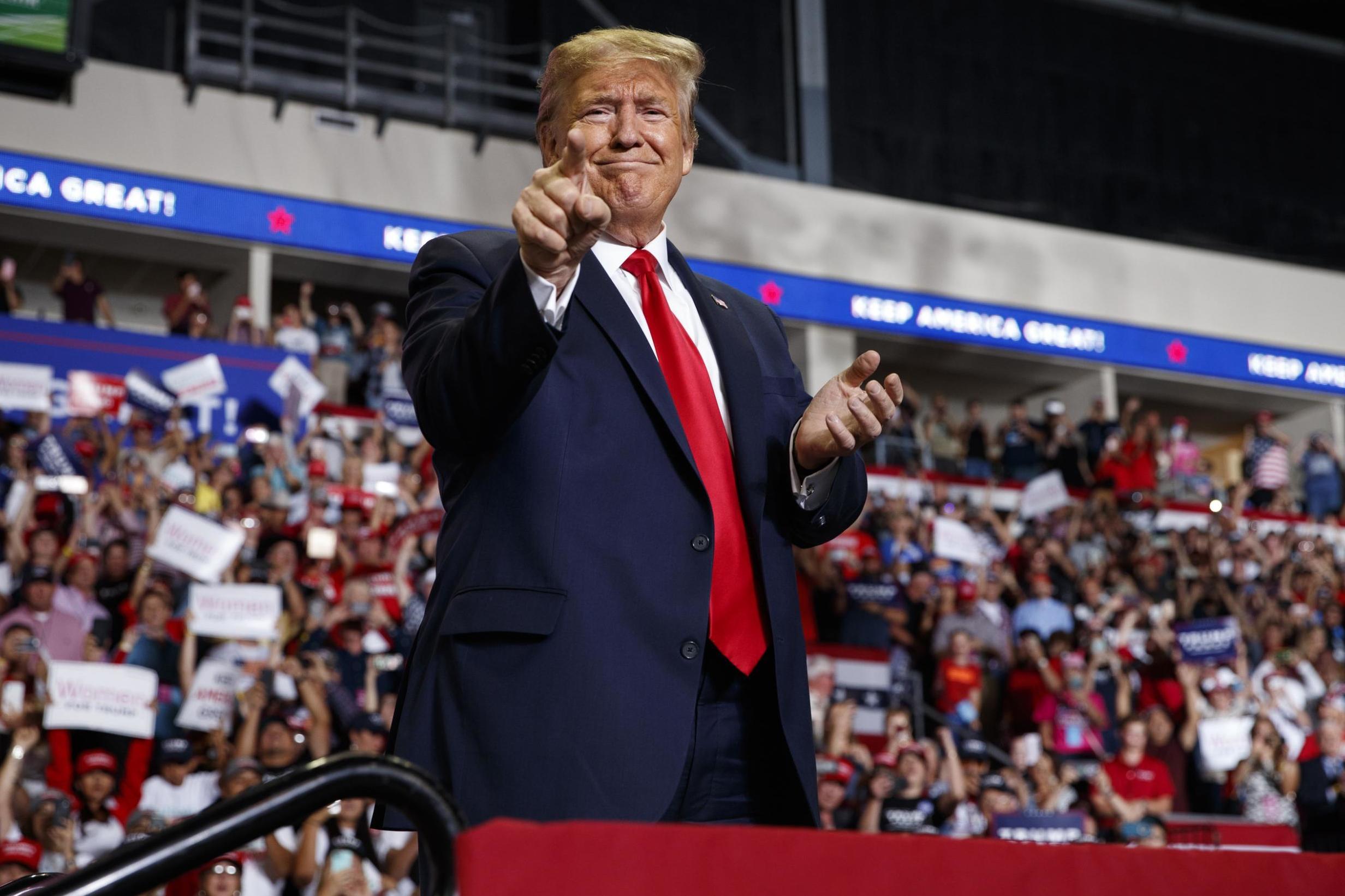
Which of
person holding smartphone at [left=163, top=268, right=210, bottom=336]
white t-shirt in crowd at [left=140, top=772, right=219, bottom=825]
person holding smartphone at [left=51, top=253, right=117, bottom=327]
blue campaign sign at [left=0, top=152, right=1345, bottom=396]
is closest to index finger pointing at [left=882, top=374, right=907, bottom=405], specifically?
white t-shirt in crowd at [left=140, top=772, right=219, bottom=825]

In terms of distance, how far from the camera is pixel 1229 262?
1631 centimetres

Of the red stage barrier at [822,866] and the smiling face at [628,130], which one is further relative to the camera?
the smiling face at [628,130]

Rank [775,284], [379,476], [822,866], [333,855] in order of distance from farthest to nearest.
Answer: [775,284]
[379,476]
[333,855]
[822,866]

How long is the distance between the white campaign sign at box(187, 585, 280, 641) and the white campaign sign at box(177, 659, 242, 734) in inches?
7.8

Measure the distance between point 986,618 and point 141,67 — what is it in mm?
8160

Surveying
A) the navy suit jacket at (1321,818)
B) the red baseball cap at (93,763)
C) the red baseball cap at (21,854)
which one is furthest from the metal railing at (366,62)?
the red baseball cap at (21,854)

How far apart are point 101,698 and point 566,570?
4.59m

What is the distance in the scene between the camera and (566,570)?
1.42 m

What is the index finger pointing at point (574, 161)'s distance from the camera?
1.33m

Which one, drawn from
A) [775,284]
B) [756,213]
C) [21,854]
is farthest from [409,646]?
[756,213]

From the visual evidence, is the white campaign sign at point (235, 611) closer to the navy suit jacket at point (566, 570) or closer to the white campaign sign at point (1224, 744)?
the white campaign sign at point (1224, 744)

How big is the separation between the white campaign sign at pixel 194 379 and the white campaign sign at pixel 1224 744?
537 centimetres

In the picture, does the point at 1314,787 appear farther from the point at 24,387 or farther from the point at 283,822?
the point at 283,822

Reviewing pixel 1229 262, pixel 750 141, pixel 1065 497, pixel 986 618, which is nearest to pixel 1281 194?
pixel 1229 262
